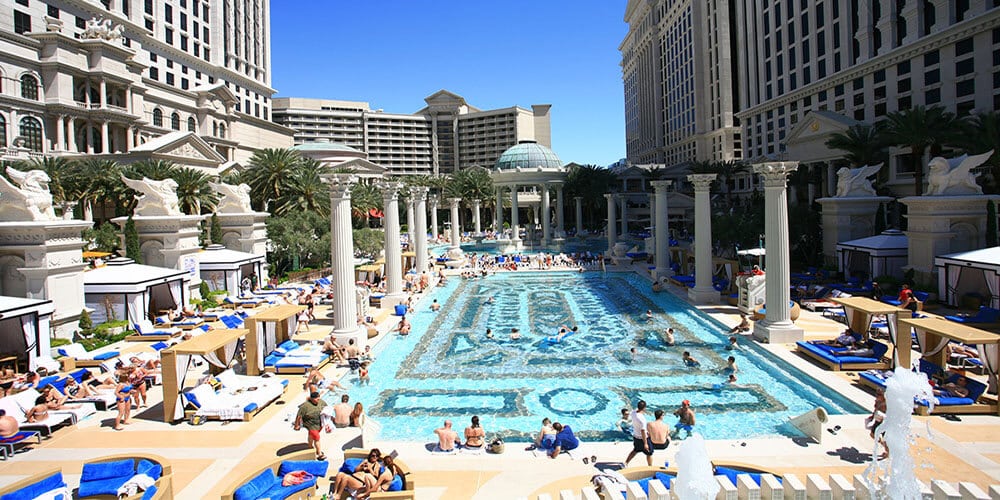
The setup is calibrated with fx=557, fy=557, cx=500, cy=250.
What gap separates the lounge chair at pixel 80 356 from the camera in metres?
18.0

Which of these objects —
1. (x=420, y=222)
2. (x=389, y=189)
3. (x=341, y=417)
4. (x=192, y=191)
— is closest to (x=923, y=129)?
(x=420, y=222)

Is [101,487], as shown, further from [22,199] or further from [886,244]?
[886,244]

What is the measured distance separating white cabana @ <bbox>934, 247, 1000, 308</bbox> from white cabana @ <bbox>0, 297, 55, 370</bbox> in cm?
3378

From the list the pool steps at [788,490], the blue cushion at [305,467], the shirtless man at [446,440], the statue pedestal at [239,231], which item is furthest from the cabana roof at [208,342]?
the statue pedestal at [239,231]

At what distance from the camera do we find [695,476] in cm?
758

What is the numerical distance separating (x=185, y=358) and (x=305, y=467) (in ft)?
20.2

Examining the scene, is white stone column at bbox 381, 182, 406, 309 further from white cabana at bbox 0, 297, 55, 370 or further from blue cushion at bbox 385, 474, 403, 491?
blue cushion at bbox 385, 474, 403, 491

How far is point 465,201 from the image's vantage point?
80688mm

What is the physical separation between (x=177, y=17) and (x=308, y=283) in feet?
168

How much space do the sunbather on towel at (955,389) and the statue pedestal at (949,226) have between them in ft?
52.1

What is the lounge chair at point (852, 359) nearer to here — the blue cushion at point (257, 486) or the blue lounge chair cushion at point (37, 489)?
the blue cushion at point (257, 486)

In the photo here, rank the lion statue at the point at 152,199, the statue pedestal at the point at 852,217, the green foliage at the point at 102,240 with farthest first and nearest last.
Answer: the green foliage at the point at 102,240, the statue pedestal at the point at 852,217, the lion statue at the point at 152,199

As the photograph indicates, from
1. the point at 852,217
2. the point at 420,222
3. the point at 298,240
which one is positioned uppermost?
the point at 420,222

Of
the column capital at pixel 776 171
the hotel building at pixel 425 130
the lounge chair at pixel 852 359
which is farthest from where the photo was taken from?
the hotel building at pixel 425 130
